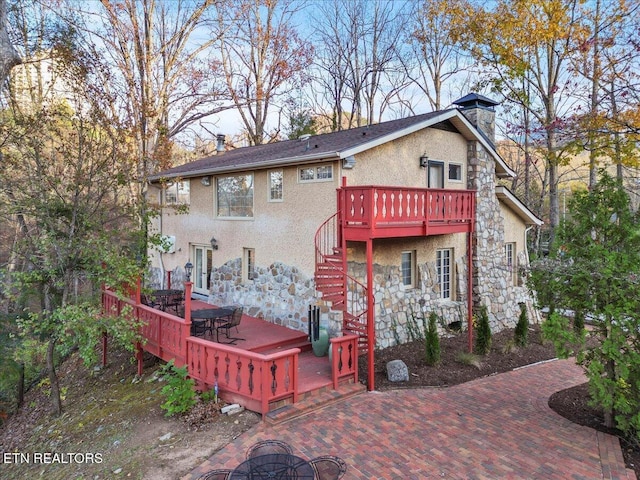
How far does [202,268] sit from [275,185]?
4.91 metres

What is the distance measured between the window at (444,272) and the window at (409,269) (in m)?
1.03

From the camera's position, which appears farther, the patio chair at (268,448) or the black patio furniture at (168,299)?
the black patio furniture at (168,299)

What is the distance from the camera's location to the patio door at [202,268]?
13828mm

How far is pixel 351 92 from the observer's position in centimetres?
2614

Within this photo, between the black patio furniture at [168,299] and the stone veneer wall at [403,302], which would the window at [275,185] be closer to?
the stone veneer wall at [403,302]

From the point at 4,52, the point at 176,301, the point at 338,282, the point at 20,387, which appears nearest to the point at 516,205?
the point at 338,282

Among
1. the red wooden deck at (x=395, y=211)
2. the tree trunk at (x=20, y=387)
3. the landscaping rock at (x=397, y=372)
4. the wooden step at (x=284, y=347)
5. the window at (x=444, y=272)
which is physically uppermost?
the red wooden deck at (x=395, y=211)

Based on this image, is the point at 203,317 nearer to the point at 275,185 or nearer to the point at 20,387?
the point at 275,185

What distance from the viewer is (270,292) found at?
1123cm

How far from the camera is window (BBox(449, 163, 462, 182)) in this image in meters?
12.2

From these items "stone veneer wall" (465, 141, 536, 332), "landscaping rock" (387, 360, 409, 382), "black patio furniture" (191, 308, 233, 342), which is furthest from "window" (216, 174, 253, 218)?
"stone veneer wall" (465, 141, 536, 332)

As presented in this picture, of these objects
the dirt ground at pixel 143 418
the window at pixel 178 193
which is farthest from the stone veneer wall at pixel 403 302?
the window at pixel 178 193

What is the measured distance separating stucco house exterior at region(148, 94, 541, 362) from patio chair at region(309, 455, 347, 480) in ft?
9.62

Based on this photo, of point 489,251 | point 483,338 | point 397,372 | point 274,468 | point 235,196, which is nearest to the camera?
point 274,468
